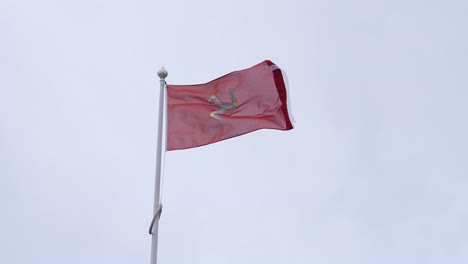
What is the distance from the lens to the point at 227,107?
54.1 ft

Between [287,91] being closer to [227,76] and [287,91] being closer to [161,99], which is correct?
[227,76]

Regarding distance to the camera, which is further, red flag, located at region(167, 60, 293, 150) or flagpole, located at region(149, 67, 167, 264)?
red flag, located at region(167, 60, 293, 150)

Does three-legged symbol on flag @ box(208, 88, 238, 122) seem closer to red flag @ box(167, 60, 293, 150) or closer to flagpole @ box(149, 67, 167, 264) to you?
red flag @ box(167, 60, 293, 150)

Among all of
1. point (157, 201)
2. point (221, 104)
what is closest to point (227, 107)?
point (221, 104)

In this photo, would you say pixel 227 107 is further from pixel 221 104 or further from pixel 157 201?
pixel 157 201

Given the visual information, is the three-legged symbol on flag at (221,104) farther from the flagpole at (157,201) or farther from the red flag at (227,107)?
the flagpole at (157,201)

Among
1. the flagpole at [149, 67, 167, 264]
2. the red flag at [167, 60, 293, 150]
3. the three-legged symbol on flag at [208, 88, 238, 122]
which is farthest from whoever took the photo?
the three-legged symbol on flag at [208, 88, 238, 122]

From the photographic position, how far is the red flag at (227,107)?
52.1ft

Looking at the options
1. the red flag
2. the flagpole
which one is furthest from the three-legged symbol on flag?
the flagpole

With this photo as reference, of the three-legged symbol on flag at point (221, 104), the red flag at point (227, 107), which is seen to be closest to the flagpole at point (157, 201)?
the red flag at point (227, 107)

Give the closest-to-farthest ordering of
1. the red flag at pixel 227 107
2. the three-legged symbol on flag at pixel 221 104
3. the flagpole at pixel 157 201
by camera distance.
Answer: the flagpole at pixel 157 201
the red flag at pixel 227 107
the three-legged symbol on flag at pixel 221 104

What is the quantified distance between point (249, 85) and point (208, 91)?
1.16m

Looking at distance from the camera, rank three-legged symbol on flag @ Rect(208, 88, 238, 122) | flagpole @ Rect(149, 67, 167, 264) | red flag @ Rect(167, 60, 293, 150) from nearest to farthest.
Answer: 1. flagpole @ Rect(149, 67, 167, 264)
2. red flag @ Rect(167, 60, 293, 150)
3. three-legged symbol on flag @ Rect(208, 88, 238, 122)

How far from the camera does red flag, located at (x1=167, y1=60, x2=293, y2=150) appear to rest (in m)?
15.9
